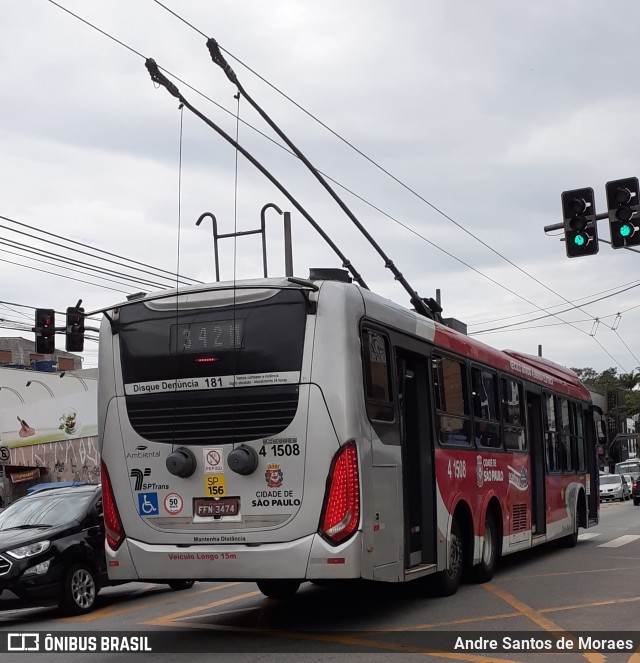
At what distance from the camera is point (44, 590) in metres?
11.3

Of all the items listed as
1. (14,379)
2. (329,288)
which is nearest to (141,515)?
(329,288)

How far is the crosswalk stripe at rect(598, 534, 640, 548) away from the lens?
19.0m

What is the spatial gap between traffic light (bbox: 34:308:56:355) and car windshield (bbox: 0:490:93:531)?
11.2 m

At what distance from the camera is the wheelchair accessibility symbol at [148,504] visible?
30.3ft

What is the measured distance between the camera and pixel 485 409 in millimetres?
13289

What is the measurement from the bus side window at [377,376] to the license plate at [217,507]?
146 cm

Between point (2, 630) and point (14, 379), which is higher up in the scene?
point (14, 379)

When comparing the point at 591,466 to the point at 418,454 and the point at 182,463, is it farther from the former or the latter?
the point at 182,463

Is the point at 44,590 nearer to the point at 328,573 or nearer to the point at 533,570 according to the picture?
the point at 328,573

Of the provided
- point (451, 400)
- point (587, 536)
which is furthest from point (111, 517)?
point (587, 536)

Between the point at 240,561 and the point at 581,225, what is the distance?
9.83 metres

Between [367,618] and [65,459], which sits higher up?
[65,459]

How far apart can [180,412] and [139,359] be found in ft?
2.40

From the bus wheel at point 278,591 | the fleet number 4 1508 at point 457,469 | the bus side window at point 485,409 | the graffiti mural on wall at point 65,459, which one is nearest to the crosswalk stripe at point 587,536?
the bus side window at point 485,409
